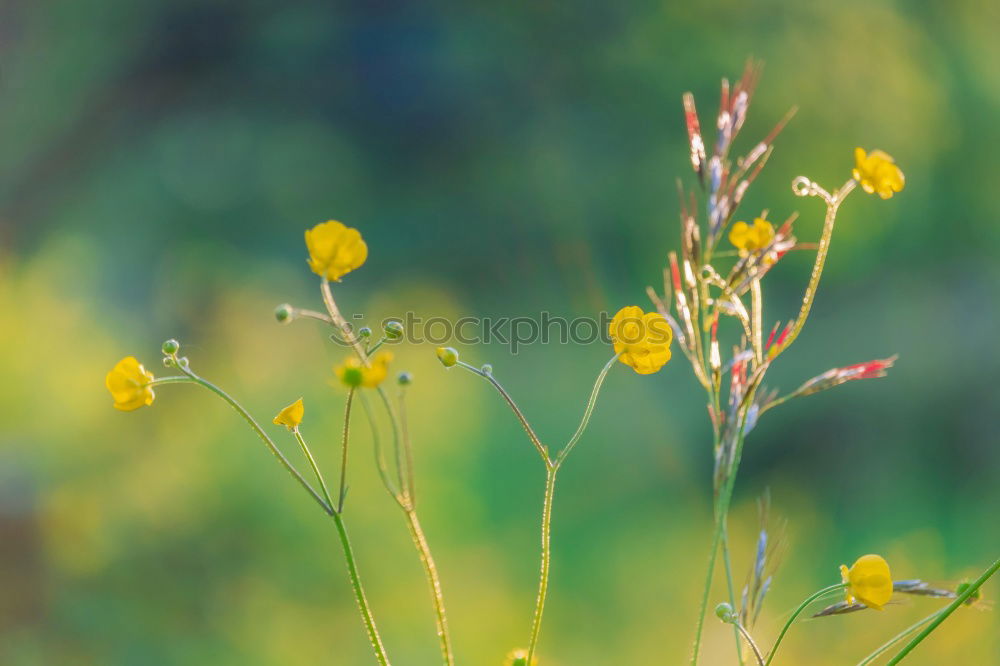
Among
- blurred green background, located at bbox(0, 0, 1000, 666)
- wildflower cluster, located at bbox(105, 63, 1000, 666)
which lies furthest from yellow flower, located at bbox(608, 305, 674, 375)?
blurred green background, located at bbox(0, 0, 1000, 666)

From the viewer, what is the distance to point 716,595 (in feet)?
3.04

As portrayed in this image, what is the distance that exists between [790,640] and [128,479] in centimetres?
82

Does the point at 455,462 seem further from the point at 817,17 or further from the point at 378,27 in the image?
the point at 817,17

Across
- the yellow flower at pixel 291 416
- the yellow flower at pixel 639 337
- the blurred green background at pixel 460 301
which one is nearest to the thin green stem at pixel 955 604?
the yellow flower at pixel 639 337

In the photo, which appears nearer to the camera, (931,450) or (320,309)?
(931,450)

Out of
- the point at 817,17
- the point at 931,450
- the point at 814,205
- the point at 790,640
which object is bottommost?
the point at 790,640

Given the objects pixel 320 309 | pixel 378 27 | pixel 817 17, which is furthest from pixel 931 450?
pixel 378 27

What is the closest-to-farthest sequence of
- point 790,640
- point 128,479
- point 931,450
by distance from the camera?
point 790,640 < point 128,479 < point 931,450

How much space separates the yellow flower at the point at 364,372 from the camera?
0.24 m

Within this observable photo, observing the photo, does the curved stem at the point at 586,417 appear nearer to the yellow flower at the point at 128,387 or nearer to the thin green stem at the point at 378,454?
the thin green stem at the point at 378,454

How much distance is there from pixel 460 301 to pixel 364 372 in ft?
3.18

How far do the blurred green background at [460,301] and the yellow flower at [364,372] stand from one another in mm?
649

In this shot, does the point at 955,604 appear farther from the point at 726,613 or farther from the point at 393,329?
the point at 393,329

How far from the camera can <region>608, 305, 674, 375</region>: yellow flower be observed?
329 millimetres
